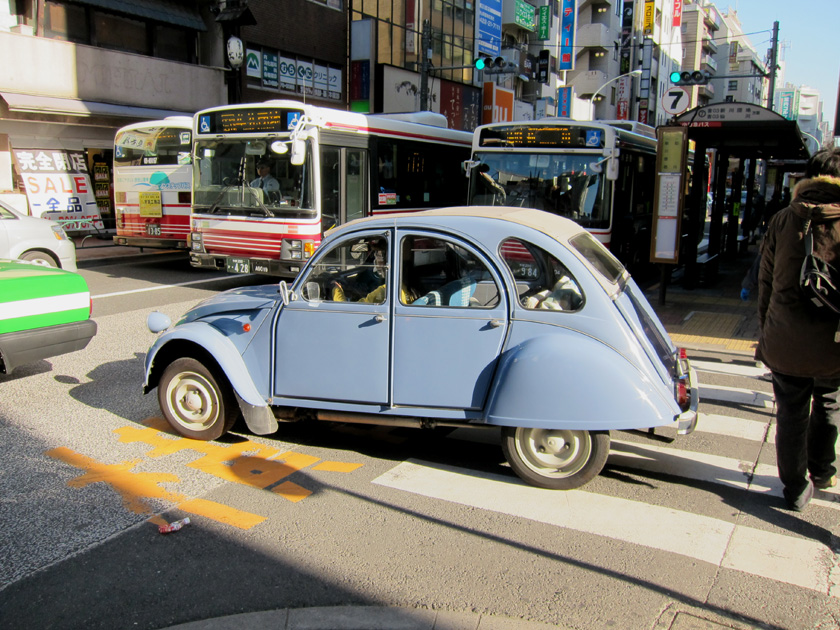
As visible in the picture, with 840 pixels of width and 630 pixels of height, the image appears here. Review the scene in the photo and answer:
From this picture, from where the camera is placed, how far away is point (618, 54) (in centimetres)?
6344

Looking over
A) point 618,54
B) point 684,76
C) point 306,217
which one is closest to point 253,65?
point 684,76

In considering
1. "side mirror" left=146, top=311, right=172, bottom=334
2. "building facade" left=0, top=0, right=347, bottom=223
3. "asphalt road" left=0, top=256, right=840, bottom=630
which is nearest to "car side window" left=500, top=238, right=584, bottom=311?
"asphalt road" left=0, top=256, right=840, bottom=630

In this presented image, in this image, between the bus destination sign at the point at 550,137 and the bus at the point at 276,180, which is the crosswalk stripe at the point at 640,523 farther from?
the bus destination sign at the point at 550,137

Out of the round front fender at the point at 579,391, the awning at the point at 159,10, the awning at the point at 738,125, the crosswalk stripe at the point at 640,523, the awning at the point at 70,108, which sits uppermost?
the awning at the point at 159,10

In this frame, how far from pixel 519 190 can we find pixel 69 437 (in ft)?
27.3

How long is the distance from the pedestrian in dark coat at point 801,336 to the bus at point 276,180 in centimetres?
792

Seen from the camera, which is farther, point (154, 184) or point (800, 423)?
point (154, 184)

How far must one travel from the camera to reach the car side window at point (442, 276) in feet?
15.5

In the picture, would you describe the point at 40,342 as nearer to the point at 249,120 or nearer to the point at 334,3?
the point at 249,120

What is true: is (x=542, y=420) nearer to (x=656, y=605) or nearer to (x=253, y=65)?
(x=656, y=605)

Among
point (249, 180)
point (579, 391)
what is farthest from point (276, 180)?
point (579, 391)

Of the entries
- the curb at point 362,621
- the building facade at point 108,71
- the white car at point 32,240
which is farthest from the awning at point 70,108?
the curb at point 362,621

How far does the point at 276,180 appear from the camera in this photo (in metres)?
11.5

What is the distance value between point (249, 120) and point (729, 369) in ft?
26.4
